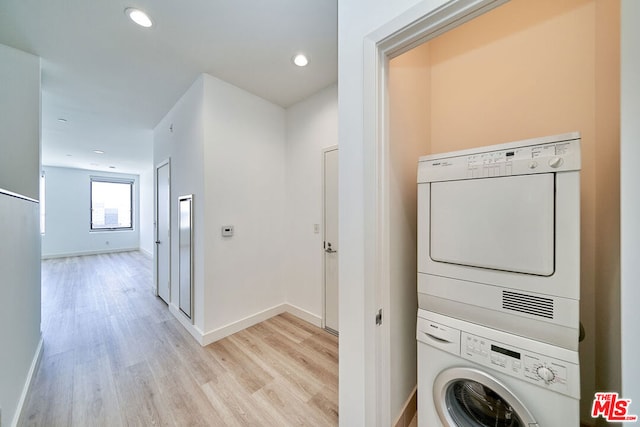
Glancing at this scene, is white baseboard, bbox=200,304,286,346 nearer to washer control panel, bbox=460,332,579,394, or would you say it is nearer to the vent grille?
washer control panel, bbox=460,332,579,394

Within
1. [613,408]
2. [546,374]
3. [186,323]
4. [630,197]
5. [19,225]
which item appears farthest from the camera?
[186,323]

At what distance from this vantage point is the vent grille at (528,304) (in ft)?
3.02

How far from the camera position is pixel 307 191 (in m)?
2.81

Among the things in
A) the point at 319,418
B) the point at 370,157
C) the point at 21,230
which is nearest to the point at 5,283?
the point at 21,230

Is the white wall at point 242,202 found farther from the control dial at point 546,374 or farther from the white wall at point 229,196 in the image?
the control dial at point 546,374

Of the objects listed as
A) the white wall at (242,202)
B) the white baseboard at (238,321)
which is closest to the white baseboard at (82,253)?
the white baseboard at (238,321)

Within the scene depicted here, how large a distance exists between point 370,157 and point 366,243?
1.35 feet

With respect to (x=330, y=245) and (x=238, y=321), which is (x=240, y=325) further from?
(x=330, y=245)

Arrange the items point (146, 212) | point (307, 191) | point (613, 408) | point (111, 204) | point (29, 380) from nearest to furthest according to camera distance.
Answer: point (613, 408) < point (29, 380) < point (307, 191) < point (146, 212) < point (111, 204)

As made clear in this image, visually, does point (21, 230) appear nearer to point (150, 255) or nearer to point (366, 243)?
point (366, 243)

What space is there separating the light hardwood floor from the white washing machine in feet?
2.52

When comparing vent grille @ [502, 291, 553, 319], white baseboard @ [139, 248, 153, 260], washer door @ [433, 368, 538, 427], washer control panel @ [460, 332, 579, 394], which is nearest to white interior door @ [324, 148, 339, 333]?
washer door @ [433, 368, 538, 427]

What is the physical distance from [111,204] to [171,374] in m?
8.17

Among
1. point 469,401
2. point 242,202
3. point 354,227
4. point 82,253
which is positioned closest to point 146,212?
point 82,253
